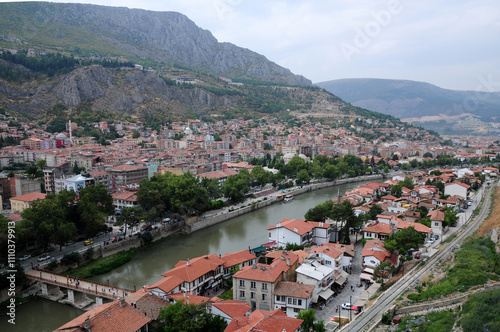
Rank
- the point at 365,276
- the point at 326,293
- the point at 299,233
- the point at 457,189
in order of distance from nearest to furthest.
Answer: the point at 326,293, the point at 365,276, the point at 299,233, the point at 457,189

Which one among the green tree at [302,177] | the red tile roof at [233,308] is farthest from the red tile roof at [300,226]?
the green tree at [302,177]

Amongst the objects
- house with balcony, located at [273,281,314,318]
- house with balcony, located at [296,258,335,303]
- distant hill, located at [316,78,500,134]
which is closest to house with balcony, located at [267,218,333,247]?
house with balcony, located at [296,258,335,303]

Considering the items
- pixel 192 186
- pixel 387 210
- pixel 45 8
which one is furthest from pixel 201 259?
pixel 45 8

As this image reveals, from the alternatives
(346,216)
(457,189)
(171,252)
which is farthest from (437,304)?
(457,189)

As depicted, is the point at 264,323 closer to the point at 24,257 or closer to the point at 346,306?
the point at 346,306

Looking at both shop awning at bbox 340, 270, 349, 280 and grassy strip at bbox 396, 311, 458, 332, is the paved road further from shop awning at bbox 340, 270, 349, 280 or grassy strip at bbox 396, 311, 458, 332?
grassy strip at bbox 396, 311, 458, 332

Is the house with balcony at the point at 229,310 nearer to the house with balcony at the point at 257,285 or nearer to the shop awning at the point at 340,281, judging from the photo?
the house with balcony at the point at 257,285
